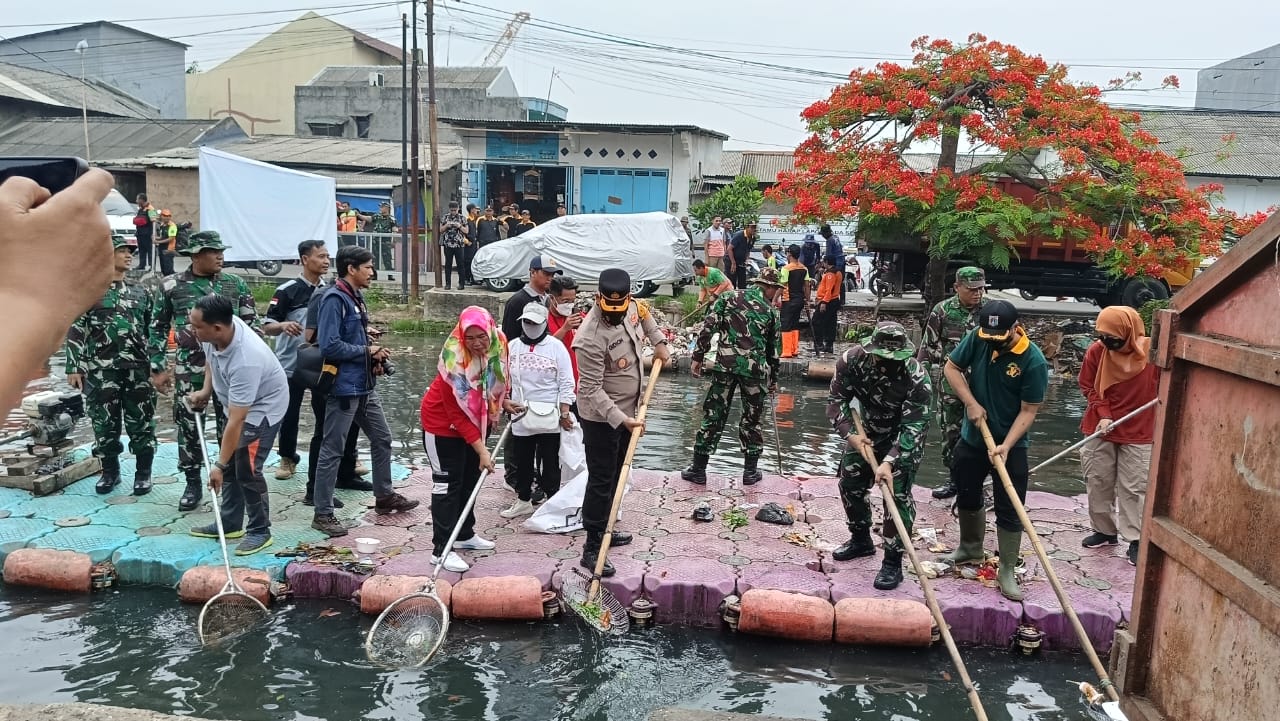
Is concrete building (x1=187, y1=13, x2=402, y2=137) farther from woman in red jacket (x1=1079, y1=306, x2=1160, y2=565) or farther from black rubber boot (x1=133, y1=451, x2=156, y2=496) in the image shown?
woman in red jacket (x1=1079, y1=306, x2=1160, y2=565)

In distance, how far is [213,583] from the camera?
5.73 metres

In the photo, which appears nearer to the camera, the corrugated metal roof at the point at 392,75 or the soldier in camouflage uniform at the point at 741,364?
the soldier in camouflage uniform at the point at 741,364

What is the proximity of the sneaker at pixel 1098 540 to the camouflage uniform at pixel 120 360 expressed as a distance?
6946 millimetres

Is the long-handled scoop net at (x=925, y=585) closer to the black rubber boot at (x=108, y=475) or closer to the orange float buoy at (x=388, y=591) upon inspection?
the orange float buoy at (x=388, y=591)

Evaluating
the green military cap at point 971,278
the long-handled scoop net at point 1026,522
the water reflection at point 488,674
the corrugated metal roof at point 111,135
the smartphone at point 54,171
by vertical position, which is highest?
the corrugated metal roof at point 111,135

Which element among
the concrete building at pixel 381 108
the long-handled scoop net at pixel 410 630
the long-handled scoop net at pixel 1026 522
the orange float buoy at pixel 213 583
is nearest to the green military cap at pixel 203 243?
the orange float buoy at pixel 213 583

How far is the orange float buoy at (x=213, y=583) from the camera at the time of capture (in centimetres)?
570

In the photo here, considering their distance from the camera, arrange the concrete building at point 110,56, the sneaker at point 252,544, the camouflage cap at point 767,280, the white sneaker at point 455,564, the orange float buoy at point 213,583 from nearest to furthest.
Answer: the orange float buoy at point 213,583, the white sneaker at point 455,564, the sneaker at point 252,544, the camouflage cap at point 767,280, the concrete building at point 110,56

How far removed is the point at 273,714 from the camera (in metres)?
4.55

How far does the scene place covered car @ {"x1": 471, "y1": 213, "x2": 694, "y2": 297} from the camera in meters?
18.8

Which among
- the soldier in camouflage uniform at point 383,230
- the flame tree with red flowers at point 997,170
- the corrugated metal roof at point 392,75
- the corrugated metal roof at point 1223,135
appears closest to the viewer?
the flame tree with red flowers at point 997,170

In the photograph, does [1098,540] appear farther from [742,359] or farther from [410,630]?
[410,630]

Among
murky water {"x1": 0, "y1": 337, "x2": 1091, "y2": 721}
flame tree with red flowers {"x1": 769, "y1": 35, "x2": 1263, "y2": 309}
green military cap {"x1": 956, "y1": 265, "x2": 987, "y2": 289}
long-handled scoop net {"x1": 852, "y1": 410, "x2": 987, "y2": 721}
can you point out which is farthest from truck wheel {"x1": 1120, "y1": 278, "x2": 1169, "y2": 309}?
murky water {"x1": 0, "y1": 337, "x2": 1091, "y2": 721}

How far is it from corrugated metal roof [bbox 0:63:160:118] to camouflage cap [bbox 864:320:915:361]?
124ft
